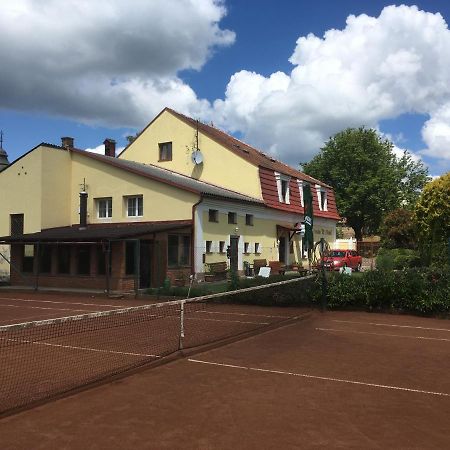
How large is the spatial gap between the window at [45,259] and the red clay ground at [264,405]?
19254mm

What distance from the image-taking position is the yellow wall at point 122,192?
88.1ft

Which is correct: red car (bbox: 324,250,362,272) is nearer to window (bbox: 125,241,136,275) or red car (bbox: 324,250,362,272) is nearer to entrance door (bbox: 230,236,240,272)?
entrance door (bbox: 230,236,240,272)

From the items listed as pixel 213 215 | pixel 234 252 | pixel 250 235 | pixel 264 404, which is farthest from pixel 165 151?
pixel 264 404

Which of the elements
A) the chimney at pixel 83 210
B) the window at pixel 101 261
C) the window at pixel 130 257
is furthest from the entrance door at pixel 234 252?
the chimney at pixel 83 210

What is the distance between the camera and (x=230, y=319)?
14.9 meters

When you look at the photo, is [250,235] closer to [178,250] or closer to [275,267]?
[275,267]

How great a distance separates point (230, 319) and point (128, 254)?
10.9 m

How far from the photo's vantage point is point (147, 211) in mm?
27922

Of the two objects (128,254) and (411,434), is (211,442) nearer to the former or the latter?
(411,434)

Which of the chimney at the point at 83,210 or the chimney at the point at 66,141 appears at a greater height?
the chimney at the point at 66,141

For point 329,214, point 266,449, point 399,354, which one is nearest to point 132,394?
point 266,449

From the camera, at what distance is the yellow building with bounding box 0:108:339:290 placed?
82.9 feet

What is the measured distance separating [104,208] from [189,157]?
714 cm

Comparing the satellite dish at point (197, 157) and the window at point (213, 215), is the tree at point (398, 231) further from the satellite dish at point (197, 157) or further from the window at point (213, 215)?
the window at point (213, 215)
